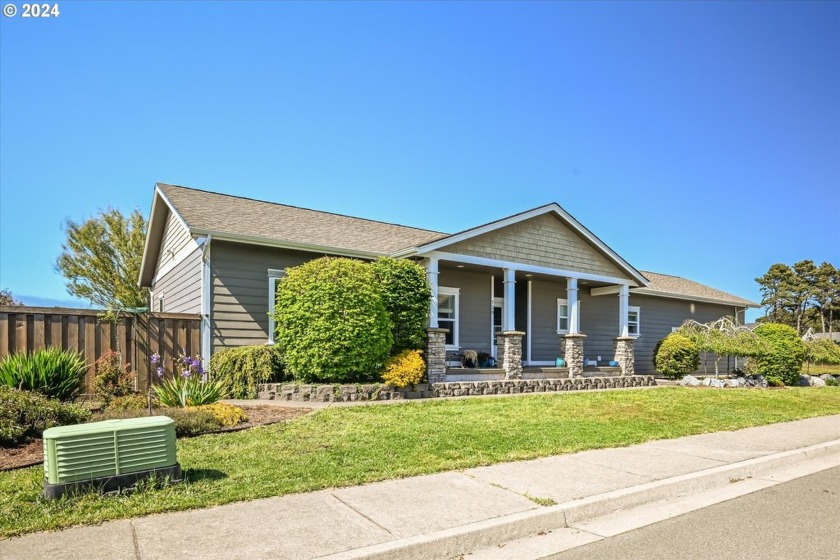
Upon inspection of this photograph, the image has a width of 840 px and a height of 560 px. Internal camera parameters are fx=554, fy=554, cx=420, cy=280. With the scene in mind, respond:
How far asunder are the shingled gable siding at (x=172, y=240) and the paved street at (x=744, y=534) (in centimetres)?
1371

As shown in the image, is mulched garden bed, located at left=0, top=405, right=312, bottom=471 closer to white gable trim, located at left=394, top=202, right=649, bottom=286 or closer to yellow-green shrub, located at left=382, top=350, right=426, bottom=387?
yellow-green shrub, located at left=382, top=350, right=426, bottom=387

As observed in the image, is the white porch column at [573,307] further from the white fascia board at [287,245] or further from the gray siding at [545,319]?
the white fascia board at [287,245]

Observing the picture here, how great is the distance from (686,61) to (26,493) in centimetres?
1753

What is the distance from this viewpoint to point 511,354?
16156 mm

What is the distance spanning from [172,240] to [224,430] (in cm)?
1090

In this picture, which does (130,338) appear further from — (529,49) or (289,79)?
(529,49)

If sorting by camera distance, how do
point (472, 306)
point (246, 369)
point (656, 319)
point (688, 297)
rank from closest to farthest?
1. point (246, 369)
2. point (472, 306)
3. point (656, 319)
4. point (688, 297)

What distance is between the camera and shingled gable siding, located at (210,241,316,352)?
45.4 feet

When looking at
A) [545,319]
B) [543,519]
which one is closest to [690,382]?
[545,319]

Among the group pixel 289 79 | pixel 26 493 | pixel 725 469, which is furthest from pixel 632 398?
pixel 26 493

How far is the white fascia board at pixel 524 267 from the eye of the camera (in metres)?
15.8

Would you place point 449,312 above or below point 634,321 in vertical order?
above

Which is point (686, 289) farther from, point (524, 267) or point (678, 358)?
point (524, 267)

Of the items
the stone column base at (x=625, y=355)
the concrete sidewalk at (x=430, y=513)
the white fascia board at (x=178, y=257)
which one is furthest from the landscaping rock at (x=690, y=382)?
the white fascia board at (x=178, y=257)
